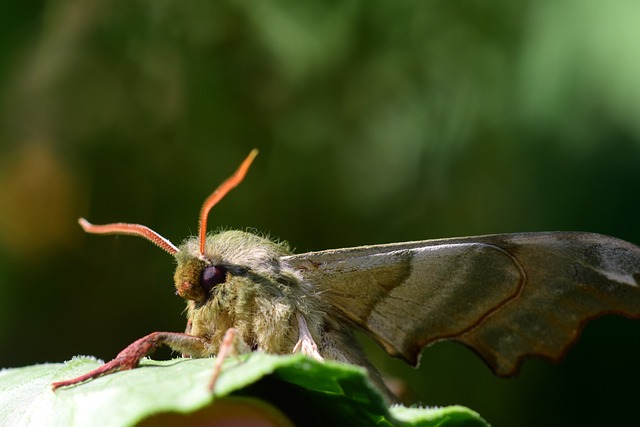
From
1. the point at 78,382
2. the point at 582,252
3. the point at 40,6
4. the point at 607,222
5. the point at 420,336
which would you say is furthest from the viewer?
the point at 40,6

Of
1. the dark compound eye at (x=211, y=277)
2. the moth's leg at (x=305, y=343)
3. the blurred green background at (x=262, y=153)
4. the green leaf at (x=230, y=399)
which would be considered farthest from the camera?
the blurred green background at (x=262, y=153)

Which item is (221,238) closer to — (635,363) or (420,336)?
(420,336)

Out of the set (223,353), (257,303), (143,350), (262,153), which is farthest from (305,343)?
(262,153)

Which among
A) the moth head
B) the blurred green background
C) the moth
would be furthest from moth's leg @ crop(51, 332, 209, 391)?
the blurred green background

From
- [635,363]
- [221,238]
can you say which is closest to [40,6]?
[221,238]

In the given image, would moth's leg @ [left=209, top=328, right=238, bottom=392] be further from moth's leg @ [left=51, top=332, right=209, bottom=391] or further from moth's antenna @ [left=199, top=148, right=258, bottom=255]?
moth's antenna @ [left=199, top=148, right=258, bottom=255]

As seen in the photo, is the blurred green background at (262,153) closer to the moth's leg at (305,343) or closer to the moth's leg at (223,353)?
the moth's leg at (305,343)

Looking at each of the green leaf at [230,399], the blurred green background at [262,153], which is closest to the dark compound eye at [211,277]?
the green leaf at [230,399]
